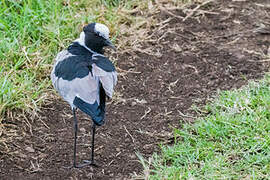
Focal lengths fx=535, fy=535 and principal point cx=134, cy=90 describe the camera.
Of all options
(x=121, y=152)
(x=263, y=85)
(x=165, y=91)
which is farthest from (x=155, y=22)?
(x=121, y=152)

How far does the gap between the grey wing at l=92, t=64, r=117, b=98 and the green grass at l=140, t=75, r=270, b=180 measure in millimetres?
601

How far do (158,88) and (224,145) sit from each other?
1.31 metres

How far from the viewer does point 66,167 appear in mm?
4309

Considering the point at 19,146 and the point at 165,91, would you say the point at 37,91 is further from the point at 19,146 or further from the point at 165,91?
the point at 165,91

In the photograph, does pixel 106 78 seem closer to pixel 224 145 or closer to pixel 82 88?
pixel 82 88

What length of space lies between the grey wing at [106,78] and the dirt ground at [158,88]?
25.0 inches

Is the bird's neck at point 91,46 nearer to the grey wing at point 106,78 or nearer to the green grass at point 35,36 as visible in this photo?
the grey wing at point 106,78

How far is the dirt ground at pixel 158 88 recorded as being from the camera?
439cm

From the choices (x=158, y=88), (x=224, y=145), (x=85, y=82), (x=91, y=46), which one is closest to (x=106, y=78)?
(x=85, y=82)

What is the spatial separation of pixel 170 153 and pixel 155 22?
2623 mm

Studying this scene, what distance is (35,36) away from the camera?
5.79 m

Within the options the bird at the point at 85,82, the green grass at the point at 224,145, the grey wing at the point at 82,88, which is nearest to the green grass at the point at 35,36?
the bird at the point at 85,82

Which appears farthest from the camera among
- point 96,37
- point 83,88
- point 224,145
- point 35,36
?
point 35,36

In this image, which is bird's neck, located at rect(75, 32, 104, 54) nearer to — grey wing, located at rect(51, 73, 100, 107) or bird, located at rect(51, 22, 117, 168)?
bird, located at rect(51, 22, 117, 168)
